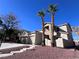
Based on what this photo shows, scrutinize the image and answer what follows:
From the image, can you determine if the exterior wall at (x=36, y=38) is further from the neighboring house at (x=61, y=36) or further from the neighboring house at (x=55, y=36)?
the neighboring house at (x=61, y=36)

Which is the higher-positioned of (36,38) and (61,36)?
(61,36)

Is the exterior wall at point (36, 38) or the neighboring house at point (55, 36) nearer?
the neighboring house at point (55, 36)

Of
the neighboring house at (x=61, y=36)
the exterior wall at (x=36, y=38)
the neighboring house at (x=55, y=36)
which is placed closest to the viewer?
the neighboring house at (x=61, y=36)

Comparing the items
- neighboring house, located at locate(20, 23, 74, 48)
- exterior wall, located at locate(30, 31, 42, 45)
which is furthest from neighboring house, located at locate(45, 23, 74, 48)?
exterior wall, located at locate(30, 31, 42, 45)

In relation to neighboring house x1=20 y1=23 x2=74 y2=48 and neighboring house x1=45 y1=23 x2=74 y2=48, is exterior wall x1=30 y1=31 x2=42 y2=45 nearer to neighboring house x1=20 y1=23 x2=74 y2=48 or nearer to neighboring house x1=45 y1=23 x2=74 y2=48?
neighboring house x1=20 y1=23 x2=74 y2=48

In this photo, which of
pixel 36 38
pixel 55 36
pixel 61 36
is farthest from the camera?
pixel 36 38

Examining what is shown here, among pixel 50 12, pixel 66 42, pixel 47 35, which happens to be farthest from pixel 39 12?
pixel 66 42

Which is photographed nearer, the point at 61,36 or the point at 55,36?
the point at 61,36

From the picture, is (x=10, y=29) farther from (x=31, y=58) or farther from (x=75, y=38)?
(x=31, y=58)

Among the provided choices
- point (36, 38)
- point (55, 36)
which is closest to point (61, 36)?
point (55, 36)

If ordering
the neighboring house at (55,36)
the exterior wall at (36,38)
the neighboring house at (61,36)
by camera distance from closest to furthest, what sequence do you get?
1. the neighboring house at (61,36)
2. the neighboring house at (55,36)
3. the exterior wall at (36,38)

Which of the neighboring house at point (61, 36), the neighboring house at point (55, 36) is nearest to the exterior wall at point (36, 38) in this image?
the neighboring house at point (55, 36)

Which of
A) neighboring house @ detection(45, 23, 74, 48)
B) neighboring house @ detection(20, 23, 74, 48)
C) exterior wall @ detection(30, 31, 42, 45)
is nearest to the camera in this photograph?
neighboring house @ detection(45, 23, 74, 48)

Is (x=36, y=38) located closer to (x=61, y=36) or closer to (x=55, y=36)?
(x=55, y=36)
